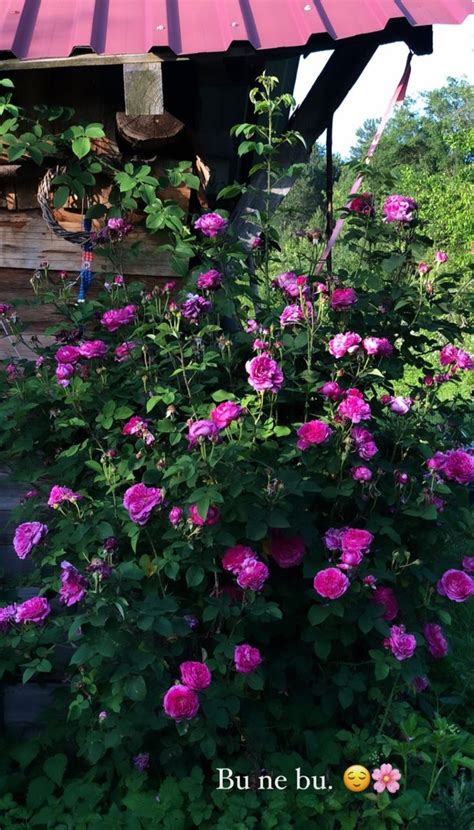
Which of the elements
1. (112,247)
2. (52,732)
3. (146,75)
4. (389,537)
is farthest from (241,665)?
(146,75)

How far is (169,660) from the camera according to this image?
2420mm

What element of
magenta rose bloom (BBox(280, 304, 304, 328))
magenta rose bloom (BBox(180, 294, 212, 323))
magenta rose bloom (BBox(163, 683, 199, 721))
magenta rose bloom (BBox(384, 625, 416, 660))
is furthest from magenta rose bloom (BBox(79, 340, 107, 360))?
magenta rose bloom (BBox(384, 625, 416, 660))

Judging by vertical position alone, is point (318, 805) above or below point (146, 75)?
below

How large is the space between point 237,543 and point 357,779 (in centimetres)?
79

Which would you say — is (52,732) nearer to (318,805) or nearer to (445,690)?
(318,805)

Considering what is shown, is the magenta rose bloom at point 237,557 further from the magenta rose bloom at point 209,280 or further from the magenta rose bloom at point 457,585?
the magenta rose bloom at point 209,280

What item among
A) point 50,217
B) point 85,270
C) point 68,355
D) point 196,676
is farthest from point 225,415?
point 50,217

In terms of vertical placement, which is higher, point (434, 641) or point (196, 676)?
point (196, 676)

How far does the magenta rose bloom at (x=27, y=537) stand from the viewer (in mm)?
2211

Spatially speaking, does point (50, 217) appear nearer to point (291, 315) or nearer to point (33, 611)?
point (291, 315)

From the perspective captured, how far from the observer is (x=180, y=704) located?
209 centimetres

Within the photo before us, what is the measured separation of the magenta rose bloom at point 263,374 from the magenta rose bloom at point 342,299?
0.40 meters

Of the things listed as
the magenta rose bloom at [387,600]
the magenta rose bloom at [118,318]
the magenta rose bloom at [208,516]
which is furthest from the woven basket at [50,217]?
the magenta rose bloom at [387,600]

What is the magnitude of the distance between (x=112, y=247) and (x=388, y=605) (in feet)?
5.07
